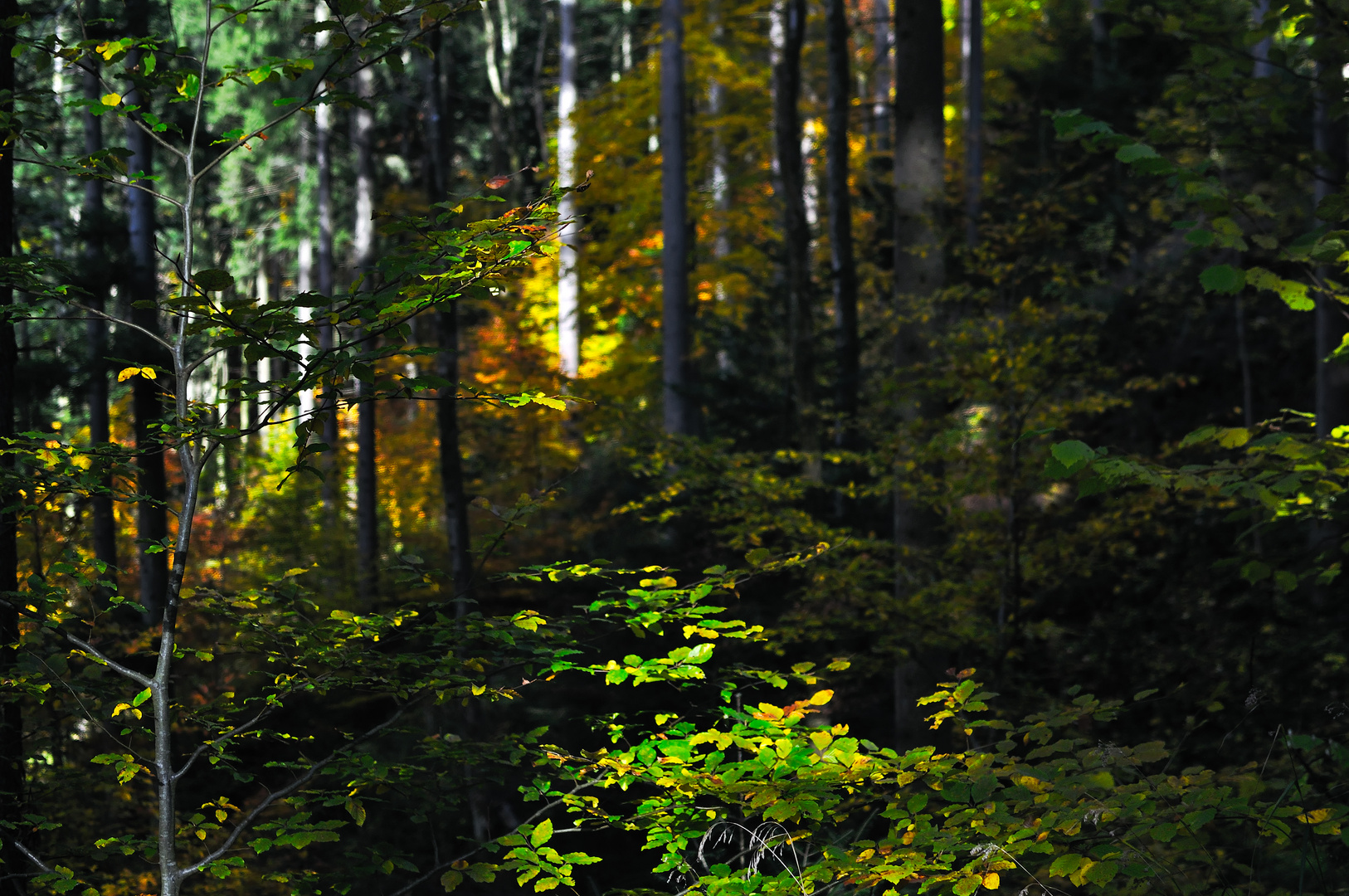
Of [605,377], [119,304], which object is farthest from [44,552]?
[605,377]

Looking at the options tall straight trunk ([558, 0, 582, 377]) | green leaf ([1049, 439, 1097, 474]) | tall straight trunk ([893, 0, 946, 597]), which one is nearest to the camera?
green leaf ([1049, 439, 1097, 474])

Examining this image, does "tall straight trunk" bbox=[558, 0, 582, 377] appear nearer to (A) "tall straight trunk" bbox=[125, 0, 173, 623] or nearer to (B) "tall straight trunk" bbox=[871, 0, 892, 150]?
(B) "tall straight trunk" bbox=[871, 0, 892, 150]

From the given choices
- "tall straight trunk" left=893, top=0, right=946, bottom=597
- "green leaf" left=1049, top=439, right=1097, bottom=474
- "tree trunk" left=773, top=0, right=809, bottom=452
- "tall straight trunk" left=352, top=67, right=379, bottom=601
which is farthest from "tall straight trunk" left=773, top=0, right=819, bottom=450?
"green leaf" left=1049, top=439, right=1097, bottom=474

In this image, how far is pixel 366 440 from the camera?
40.2 feet

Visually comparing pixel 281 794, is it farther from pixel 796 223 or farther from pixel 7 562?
pixel 796 223

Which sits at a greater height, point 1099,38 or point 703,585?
point 1099,38

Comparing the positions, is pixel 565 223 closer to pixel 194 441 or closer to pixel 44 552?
pixel 194 441

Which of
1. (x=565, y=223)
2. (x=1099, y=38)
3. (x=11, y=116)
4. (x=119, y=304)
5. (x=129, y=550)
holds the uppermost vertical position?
(x=1099, y=38)

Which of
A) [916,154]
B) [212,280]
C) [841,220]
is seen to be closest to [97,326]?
[916,154]

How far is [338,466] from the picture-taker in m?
17.0

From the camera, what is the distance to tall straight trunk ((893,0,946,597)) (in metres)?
7.17

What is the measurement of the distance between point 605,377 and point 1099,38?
1028cm

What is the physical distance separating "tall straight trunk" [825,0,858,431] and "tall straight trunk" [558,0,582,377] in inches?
170

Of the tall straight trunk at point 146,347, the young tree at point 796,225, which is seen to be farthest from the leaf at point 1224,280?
the tall straight trunk at point 146,347
